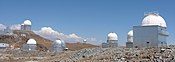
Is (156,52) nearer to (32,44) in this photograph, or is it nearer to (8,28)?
(32,44)

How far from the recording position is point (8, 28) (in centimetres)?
15500

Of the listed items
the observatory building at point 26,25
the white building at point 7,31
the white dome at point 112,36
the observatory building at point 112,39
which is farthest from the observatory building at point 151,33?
the white building at point 7,31

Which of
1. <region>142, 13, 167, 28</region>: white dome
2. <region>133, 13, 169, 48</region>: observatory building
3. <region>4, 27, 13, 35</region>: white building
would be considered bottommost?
<region>133, 13, 169, 48</region>: observatory building

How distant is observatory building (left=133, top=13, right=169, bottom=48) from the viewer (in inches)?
2227

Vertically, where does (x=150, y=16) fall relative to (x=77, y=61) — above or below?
above

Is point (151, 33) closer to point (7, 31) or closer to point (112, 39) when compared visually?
point (112, 39)

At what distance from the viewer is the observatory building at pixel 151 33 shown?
56562mm

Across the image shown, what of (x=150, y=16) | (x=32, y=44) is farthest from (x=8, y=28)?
(x=150, y=16)

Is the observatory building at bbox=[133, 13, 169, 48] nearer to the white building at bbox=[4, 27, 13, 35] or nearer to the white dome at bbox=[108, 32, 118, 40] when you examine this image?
the white dome at bbox=[108, 32, 118, 40]

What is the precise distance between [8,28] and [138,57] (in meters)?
126

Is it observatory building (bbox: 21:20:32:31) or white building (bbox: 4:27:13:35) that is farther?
white building (bbox: 4:27:13:35)

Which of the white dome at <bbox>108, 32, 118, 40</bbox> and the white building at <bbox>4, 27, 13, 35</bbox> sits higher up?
the white building at <bbox>4, 27, 13, 35</bbox>

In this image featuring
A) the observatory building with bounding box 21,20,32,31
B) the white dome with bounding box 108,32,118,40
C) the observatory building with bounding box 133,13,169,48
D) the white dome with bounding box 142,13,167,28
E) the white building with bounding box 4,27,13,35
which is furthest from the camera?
the white building with bounding box 4,27,13,35

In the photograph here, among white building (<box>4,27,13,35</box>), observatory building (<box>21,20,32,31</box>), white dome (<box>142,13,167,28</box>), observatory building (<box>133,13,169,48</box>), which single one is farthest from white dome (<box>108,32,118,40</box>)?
white building (<box>4,27,13,35</box>)
